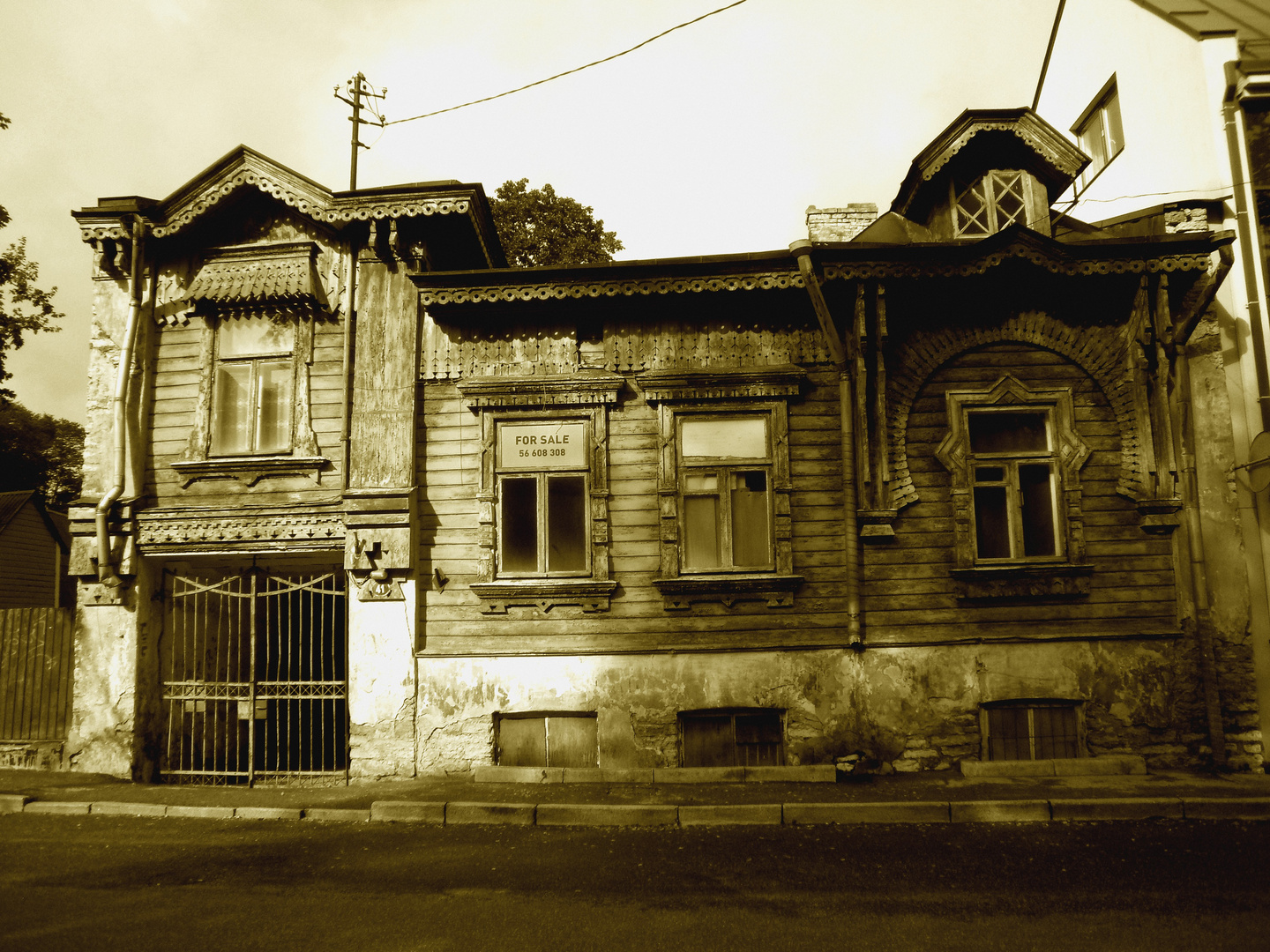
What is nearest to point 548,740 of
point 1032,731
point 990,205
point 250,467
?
point 250,467

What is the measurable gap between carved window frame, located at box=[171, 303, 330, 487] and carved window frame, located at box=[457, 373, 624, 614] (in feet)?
6.54

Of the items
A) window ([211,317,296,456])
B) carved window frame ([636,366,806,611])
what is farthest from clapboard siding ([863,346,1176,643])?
window ([211,317,296,456])

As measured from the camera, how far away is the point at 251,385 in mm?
10500

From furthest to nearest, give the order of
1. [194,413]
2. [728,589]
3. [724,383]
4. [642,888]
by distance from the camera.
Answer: [194,413] < [724,383] < [728,589] < [642,888]

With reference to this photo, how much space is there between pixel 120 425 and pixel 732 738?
27.4ft

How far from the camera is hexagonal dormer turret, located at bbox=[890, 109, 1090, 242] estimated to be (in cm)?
1044

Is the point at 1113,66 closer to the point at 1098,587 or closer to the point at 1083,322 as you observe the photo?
the point at 1083,322

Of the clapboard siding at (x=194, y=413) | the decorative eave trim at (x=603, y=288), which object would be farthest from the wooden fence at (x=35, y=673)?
the decorative eave trim at (x=603, y=288)

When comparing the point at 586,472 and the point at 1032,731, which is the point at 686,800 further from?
the point at 1032,731

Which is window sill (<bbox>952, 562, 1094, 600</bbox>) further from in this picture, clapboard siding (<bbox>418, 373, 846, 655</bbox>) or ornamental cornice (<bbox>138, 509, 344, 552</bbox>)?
ornamental cornice (<bbox>138, 509, 344, 552</bbox>)

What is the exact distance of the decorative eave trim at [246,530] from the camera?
997 centimetres

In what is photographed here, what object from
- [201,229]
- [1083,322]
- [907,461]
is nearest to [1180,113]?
[1083,322]

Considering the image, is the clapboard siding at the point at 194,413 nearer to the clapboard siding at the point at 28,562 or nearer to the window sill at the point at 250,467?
the window sill at the point at 250,467

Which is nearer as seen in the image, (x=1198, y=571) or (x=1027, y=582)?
(x=1198, y=571)
